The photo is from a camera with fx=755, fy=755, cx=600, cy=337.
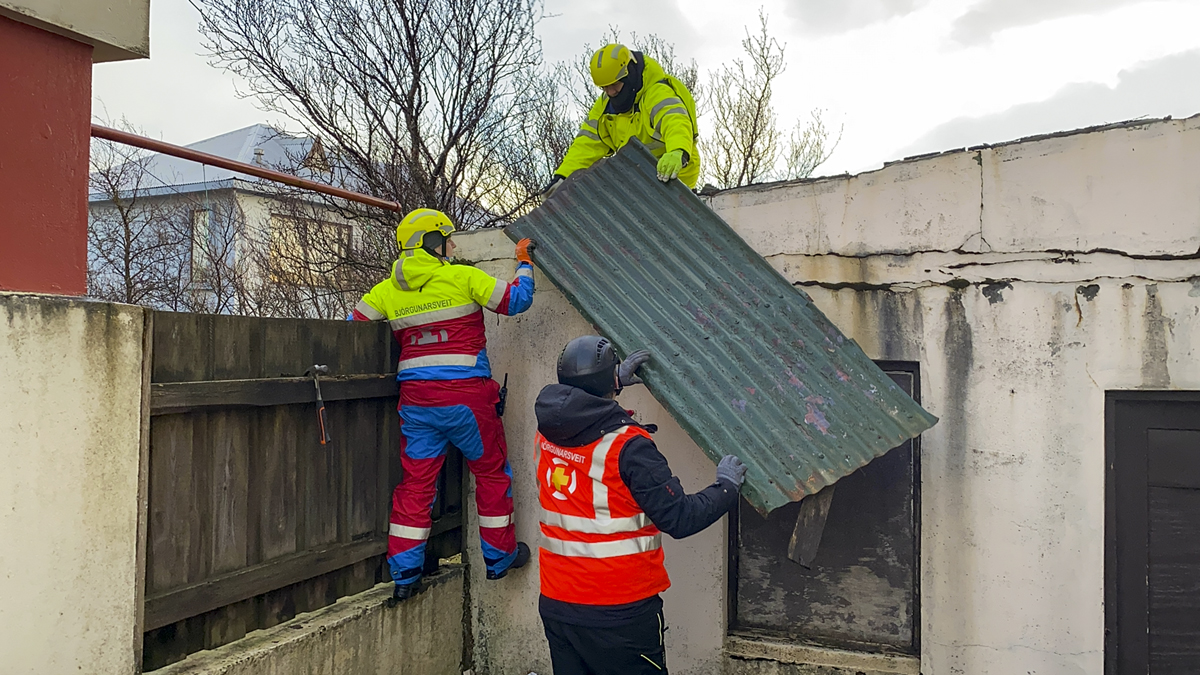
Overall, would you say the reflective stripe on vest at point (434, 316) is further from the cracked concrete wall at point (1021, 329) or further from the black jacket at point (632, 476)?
the cracked concrete wall at point (1021, 329)

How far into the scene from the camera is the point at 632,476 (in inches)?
109

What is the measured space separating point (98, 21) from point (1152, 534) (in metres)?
4.74

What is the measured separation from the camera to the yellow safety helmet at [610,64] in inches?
174

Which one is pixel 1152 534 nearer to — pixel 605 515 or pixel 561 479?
pixel 605 515

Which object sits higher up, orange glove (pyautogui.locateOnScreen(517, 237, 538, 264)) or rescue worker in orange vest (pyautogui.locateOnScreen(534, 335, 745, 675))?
orange glove (pyautogui.locateOnScreen(517, 237, 538, 264))

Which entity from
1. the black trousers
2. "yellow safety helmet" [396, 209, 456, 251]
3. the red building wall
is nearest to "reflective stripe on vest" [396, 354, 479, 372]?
"yellow safety helmet" [396, 209, 456, 251]

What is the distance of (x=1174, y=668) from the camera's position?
10.7 feet

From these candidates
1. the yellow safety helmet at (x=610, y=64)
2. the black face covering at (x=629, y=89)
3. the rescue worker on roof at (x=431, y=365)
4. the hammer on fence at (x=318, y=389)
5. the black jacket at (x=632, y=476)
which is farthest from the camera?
the black face covering at (x=629, y=89)

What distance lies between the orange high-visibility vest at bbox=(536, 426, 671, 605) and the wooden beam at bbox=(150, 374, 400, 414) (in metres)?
1.42

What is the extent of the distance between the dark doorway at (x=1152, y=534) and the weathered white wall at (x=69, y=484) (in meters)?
3.98

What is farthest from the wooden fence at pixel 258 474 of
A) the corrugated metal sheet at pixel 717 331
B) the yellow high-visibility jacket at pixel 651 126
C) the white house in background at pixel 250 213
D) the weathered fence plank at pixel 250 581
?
the white house in background at pixel 250 213

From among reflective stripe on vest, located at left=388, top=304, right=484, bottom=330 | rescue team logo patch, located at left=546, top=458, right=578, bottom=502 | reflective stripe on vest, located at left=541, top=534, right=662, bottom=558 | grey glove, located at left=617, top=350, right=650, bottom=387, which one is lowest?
reflective stripe on vest, located at left=541, top=534, right=662, bottom=558

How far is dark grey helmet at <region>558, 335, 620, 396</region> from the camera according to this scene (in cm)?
294

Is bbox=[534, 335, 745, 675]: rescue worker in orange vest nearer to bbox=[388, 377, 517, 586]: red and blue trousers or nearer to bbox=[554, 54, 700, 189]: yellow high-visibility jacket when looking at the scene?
bbox=[388, 377, 517, 586]: red and blue trousers
